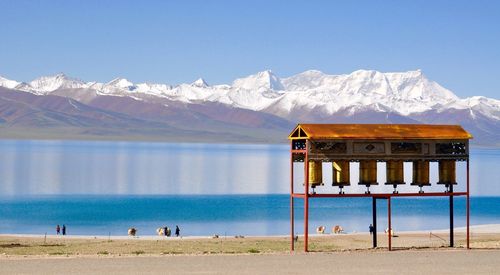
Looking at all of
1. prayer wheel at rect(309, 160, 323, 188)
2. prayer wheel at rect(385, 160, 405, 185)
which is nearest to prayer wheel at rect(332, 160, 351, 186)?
prayer wheel at rect(309, 160, 323, 188)

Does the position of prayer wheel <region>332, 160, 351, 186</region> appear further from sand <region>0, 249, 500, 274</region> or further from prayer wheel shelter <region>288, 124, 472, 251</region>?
sand <region>0, 249, 500, 274</region>

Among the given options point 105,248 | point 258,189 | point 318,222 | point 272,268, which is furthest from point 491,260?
point 258,189

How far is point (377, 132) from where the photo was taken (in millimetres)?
39062

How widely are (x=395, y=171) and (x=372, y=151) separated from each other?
140cm

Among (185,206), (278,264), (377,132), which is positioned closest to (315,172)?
(377,132)

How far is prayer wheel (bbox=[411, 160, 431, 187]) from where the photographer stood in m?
39.5

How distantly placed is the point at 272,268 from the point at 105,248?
1500cm

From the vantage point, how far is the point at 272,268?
33188 mm

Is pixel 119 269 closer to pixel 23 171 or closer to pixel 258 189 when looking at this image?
pixel 258 189

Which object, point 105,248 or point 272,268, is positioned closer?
point 272,268

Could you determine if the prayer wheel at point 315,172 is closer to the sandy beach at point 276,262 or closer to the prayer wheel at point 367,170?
the prayer wheel at point 367,170

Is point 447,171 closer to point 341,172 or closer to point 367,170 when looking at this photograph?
point 367,170

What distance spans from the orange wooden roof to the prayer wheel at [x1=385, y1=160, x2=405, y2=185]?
1.11 m

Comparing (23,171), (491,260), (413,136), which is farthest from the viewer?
(23,171)
